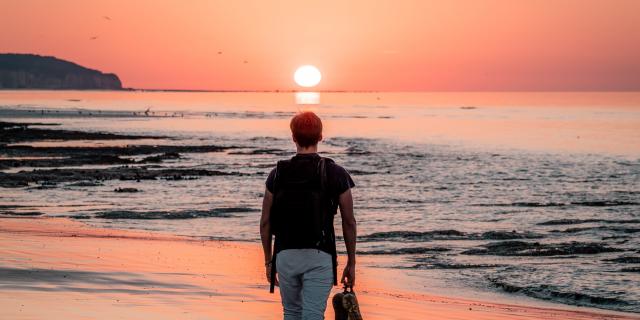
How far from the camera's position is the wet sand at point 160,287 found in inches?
428

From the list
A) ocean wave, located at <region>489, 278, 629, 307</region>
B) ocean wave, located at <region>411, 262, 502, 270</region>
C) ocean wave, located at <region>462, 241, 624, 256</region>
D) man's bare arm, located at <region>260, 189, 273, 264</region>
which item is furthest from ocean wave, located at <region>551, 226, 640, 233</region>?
man's bare arm, located at <region>260, 189, 273, 264</region>

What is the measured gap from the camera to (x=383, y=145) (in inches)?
2699

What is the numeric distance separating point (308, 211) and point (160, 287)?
6.42 metres

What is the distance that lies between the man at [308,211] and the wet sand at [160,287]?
4.10 metres

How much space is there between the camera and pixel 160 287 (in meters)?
12.6

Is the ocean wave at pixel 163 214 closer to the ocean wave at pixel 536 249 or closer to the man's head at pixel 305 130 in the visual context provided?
the ocean wave at pixel 536 249

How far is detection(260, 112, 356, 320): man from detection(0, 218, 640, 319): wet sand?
13.5ft

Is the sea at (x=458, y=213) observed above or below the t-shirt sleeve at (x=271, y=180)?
below

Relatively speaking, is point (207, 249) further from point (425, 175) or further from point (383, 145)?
point (383, 145)

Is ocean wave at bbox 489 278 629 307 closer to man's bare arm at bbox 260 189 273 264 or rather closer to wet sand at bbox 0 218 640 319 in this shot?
wet sand at bbox 0 218 640 319

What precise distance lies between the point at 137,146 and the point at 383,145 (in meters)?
19.3

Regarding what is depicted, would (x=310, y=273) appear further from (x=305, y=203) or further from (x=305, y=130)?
(x=305, y=130)

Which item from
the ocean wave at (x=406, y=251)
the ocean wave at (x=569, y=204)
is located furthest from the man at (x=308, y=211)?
the ocean wave at (x=569, y=204)

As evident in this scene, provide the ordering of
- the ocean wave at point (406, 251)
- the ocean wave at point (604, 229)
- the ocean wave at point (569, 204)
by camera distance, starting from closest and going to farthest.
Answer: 1. the ocean wave at point (406, 251)
2. the ocean wave at point (604, 229)
3. the ocean wave at point (569, 204)
